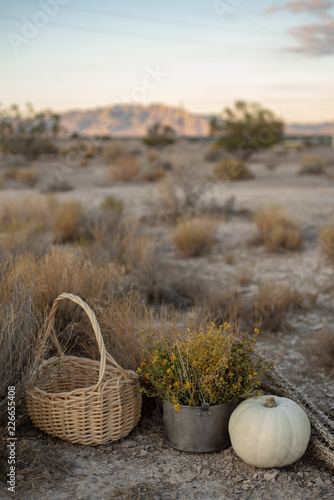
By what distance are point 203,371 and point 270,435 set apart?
52 centimetres

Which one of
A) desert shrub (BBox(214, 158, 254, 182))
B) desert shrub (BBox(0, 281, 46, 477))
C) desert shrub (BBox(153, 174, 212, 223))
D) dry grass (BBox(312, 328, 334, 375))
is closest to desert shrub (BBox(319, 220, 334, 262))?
desert shrub (BBox(153, 174, 212, 223))

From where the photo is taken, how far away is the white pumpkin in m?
2.94

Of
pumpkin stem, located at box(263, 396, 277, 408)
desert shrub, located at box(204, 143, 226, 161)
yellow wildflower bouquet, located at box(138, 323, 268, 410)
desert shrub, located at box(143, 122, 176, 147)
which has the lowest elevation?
pumpkin stem, located at box(263, 396, 277, 408)

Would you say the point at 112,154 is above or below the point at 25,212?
above

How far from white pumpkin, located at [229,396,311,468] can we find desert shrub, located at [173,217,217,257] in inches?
214

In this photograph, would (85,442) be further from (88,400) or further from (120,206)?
(120,206)

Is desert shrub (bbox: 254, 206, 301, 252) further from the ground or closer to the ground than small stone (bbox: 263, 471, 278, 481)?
further from the ground

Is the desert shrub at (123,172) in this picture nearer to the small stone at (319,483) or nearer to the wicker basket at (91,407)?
the wicker basket at (91,407)

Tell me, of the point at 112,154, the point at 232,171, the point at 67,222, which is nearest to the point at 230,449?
the point at 67,222

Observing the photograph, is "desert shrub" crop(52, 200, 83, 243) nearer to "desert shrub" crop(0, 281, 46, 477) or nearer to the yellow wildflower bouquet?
"desert shrub" crop(0, 281, 46, 477)

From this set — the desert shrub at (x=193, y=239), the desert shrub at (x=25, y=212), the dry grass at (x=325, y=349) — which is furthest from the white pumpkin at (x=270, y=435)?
the desert shrub at (x=25, y=212)

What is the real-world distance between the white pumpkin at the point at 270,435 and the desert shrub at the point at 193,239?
5.44 meters

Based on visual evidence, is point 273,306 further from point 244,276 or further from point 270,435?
point 270,435

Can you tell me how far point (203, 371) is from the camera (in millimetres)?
3180
